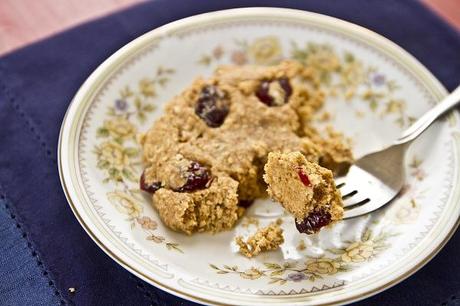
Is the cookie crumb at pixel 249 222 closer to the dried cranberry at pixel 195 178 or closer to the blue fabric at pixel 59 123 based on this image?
the dried cranberry at pixel 195 178

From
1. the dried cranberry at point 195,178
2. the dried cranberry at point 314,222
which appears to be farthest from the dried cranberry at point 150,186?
the dried cranberry at point 314,222

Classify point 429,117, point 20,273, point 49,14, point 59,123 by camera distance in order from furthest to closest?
point 49,14 < point 59,123 < point 429,117 < point 20,273

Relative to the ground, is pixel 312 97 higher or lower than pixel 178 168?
higher

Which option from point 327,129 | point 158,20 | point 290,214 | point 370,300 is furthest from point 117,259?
point 158,20

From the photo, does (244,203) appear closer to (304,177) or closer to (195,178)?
(195,178)

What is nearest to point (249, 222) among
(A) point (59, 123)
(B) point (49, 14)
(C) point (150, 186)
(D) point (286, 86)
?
(C) point (150, 186)

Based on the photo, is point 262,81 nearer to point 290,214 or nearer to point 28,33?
point 290,214
